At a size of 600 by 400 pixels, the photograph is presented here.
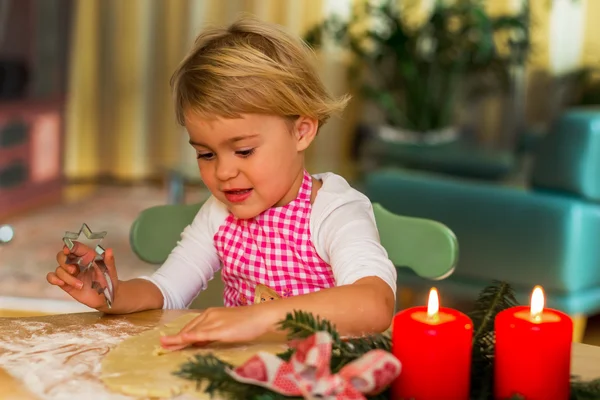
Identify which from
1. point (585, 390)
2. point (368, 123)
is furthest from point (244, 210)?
point (368, 123)

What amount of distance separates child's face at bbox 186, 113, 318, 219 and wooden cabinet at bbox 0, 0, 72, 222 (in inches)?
139

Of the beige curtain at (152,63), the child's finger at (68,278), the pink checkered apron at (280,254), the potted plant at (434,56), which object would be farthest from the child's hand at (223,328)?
the beige curtain at (152,63)

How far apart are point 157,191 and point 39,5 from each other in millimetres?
1499

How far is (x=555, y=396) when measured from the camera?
822 millimetres

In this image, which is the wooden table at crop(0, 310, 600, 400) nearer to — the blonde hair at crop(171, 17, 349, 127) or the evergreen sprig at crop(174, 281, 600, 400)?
the evergreen sprig at crop(174, 281, 600, 400)

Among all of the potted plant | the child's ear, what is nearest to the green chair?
the child's ear

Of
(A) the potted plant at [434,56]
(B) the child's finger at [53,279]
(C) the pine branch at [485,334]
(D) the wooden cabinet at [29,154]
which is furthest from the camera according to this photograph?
(A) the potted plant at [434,56]

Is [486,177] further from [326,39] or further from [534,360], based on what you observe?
[534,360]

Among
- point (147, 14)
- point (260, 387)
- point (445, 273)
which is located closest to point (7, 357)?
point (260, 387)

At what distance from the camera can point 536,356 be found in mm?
814

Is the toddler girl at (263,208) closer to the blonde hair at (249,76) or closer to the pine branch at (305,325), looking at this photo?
the blonde hair at (249,76)

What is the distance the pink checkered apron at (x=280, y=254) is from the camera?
1338mm

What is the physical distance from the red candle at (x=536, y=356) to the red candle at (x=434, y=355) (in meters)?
0.04

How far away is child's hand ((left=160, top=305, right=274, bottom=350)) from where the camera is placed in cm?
97
